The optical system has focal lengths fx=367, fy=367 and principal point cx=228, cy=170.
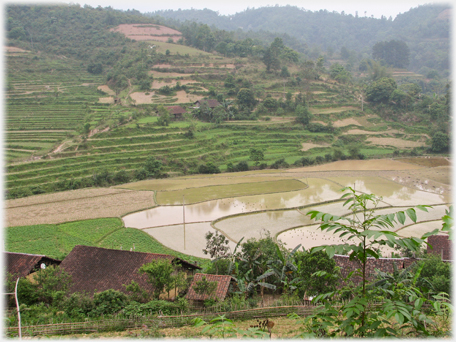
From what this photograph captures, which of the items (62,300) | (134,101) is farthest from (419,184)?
(134,101)

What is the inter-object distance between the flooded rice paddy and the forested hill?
228 ft

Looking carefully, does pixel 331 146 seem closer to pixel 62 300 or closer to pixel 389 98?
pixel 389 98

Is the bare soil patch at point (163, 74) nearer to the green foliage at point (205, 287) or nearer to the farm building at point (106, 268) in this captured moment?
the farm building at point (106, 268)

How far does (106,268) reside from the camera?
12.6 meters

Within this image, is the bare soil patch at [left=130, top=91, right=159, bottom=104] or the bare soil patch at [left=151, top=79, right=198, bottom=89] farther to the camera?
the bare soil patch at [left=151, top=79, right=198, bottom=89]

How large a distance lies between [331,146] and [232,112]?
11779mm

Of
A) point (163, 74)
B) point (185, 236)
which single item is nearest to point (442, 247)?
point (185, 236)

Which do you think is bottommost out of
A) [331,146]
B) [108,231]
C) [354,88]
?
[108,231]

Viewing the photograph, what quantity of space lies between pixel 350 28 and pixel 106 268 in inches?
5350

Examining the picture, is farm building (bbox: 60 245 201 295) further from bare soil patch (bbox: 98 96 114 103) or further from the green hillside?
bare soil patch (bbox: 98 96 114 103)

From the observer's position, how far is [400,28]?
12044cm

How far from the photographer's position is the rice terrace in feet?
24.3

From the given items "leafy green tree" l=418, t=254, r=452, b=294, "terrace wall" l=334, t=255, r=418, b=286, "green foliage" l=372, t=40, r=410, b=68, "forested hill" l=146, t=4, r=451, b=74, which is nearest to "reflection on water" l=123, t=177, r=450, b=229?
"terrace wall" l=334, t=255, r=418, b=286

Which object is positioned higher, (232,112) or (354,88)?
(354,88)
